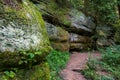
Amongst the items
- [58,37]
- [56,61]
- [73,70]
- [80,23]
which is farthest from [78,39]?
[73,70]

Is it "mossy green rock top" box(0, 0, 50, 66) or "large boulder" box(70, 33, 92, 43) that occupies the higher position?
"mossy green rock top" box(0, 0, 50, 66)

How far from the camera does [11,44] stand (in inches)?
183

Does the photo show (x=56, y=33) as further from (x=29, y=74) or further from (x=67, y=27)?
(x=29, y=74)

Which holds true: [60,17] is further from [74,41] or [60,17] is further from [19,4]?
[19,4]

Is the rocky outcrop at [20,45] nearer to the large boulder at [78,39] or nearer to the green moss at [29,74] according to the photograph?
the green moss at [29,74]

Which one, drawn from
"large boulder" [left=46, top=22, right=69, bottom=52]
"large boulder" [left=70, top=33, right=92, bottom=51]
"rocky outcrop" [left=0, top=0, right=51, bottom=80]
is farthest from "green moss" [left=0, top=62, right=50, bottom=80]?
"large boulder" [left=70, top=33, right=92, bottom=51]

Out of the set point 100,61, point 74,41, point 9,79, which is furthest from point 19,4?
point 74,41

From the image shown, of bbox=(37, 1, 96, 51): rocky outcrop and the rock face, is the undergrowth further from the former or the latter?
the rock face

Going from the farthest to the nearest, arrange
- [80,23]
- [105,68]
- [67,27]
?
1. [80,23]
2. [67,27]
3. [105,68]

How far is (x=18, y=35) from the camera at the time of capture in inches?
190

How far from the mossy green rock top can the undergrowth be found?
182 inches

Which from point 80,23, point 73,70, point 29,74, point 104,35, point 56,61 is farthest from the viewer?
point 104,35

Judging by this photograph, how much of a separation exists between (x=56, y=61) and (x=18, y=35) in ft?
19.7

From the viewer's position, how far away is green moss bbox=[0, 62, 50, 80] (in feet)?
15.0
